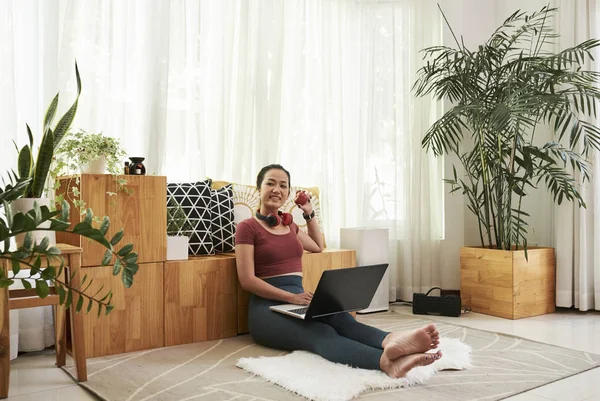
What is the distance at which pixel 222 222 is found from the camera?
3330 mm

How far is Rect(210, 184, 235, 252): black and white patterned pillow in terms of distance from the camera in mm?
3309

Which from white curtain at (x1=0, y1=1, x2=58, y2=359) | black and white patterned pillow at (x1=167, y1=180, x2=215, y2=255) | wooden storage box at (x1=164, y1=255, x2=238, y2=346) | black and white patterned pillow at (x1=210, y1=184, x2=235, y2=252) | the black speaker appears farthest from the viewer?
the black speaker

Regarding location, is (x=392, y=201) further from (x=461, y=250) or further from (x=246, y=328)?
(x=246, y=328)

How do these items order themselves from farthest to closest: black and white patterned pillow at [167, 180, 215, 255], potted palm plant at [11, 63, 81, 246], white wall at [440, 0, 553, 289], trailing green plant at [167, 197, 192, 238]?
white wall at [440, 0, 553, 289]
black and white patterned pillow at [167, 180, 215, 255]
trailing green plant at [167, 197, 192, 238]
potted palm plant at [11, 63, 81, 246]

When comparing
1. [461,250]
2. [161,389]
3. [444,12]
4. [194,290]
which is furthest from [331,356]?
[444,12]

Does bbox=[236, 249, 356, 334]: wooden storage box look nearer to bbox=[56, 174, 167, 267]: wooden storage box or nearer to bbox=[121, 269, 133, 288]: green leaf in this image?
bbox=[56, 174, 167, 267]: wooden storage box

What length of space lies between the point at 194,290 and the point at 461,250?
1957 millimetres

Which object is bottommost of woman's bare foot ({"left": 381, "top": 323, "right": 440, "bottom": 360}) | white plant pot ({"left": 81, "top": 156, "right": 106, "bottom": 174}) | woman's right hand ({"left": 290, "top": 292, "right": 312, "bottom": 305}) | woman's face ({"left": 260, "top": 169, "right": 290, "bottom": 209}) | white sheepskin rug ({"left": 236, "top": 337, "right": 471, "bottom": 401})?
white sheepskin rug ({"left": 236, "top": 337, "right": 471, "bottom": 401})

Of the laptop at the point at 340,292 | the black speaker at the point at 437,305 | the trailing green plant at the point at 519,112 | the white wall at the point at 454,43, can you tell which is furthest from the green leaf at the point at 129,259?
the white wall at the point at 454,43

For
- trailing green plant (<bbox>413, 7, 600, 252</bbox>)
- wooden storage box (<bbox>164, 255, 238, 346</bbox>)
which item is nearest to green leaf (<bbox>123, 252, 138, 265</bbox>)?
wooden storage box (<bbox>164, 255, 238, 346</bbox>)

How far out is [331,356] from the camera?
2391 millimetres

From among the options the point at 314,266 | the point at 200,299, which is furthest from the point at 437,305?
the point at 200,299

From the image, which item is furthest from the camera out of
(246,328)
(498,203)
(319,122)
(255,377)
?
(319,122)

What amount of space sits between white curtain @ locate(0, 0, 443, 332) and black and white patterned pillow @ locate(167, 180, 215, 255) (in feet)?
0.85
